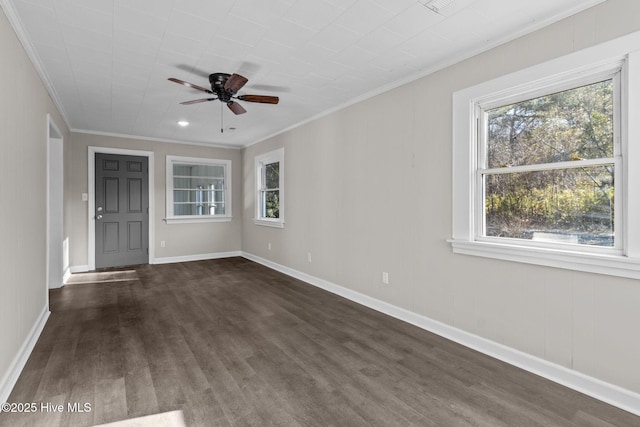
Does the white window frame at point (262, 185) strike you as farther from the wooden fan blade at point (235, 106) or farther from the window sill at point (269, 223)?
the wooden fan blade at point (235, 106)

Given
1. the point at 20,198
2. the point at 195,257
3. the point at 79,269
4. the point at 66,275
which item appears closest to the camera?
the point at 20,198

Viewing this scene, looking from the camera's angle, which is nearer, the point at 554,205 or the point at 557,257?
the point at 557,257

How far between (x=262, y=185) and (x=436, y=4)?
190 inches

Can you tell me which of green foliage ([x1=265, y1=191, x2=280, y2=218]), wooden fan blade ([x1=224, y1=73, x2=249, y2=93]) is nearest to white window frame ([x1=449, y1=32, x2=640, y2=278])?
wooden fan blade ([x1=224, y1=73, x2=249, y2=93])

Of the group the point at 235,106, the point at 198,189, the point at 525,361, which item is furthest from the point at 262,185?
the point at 525,361

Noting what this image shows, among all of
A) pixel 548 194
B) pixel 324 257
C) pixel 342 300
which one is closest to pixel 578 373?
pixel 548 194

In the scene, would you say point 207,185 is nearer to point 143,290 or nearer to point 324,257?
point 143,290

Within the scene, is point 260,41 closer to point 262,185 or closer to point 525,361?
point 525,361

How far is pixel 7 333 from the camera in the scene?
7.02ft

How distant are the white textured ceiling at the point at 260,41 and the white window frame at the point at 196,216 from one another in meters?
2.54

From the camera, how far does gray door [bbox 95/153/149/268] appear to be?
584 centimetres

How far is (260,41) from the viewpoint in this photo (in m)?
2.61

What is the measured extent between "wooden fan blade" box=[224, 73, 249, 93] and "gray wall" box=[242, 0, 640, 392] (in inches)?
59.5

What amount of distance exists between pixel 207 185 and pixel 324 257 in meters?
3.68
